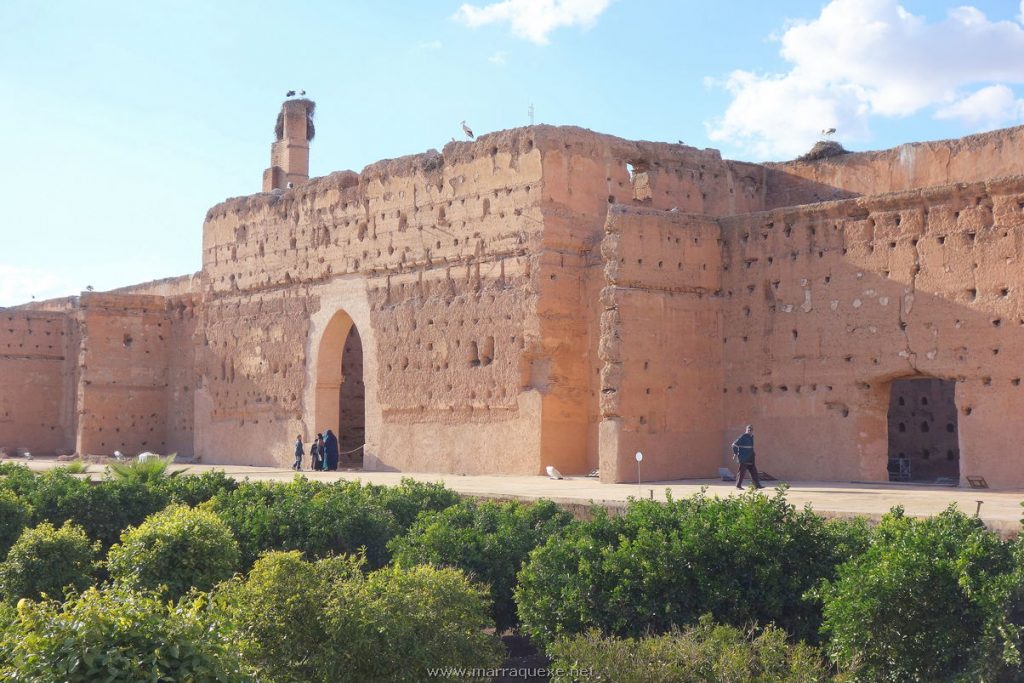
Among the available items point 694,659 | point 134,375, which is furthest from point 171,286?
point 694,659

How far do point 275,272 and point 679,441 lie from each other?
34.1 feet

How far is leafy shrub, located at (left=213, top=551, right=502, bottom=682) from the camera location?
7922 mm

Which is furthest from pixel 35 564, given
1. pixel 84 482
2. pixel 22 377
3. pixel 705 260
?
pixel 22 377

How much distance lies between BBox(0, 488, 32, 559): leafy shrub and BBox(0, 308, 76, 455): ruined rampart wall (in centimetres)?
1640

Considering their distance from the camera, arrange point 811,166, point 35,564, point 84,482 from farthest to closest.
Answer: point 811,166 < point 84,482 < point 35,564

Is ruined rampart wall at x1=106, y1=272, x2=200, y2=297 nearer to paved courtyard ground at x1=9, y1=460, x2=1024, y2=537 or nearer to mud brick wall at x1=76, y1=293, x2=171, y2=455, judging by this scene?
mud brick wall at x1=76, y1=293, x2=171, y2=455

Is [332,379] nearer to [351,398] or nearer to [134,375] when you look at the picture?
[351,398]

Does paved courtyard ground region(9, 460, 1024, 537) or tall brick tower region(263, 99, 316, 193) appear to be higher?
tall brick tower region(263, 99, 316, 193)

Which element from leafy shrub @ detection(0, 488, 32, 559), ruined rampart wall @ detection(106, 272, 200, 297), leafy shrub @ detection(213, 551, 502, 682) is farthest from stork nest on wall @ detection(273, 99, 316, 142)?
leafy shrub @ detection(213, 551, 502, 682)

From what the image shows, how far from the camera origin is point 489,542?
35.3ft

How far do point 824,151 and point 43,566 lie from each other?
13231mm

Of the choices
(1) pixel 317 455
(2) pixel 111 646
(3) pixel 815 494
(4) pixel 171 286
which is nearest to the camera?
(2) pixel 111 646

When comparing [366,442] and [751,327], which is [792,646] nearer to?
[751,327]

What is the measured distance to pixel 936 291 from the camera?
1469cm
